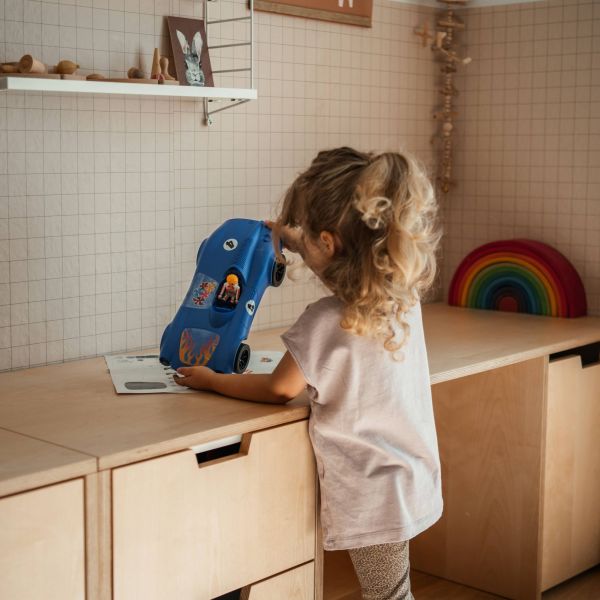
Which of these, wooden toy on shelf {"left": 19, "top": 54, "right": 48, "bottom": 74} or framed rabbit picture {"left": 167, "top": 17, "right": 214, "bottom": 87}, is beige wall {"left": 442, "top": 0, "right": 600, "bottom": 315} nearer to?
framed rabbit picture {"left": 167, "top": 17, "right": 214, "bottom": 87}

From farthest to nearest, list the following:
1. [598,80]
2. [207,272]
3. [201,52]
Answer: [598,80] → [201,52] → [207,272]

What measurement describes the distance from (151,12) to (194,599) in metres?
1.26

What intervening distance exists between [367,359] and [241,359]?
1.21 ft

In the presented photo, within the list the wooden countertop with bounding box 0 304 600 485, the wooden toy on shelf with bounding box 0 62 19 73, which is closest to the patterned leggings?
the wooden countertop with bounding box 0 304 600 485

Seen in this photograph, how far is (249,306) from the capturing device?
201 centimetres

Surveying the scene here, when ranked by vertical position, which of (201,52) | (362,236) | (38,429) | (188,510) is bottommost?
(188,510)

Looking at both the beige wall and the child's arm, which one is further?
the beige wall

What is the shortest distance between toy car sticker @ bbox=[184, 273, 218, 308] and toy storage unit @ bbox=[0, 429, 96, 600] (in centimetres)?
62

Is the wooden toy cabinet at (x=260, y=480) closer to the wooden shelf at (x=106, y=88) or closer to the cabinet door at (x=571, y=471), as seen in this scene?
the cabinet door at (x=571, y=471)

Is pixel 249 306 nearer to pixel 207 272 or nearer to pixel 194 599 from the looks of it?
pixel 207 272

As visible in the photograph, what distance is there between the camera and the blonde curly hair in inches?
64.6

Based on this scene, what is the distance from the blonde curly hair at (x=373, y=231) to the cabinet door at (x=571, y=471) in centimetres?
90

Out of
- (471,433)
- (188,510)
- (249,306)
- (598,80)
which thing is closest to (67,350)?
(249,306)

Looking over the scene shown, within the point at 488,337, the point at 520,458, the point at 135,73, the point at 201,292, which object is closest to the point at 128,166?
the point at 135,73
